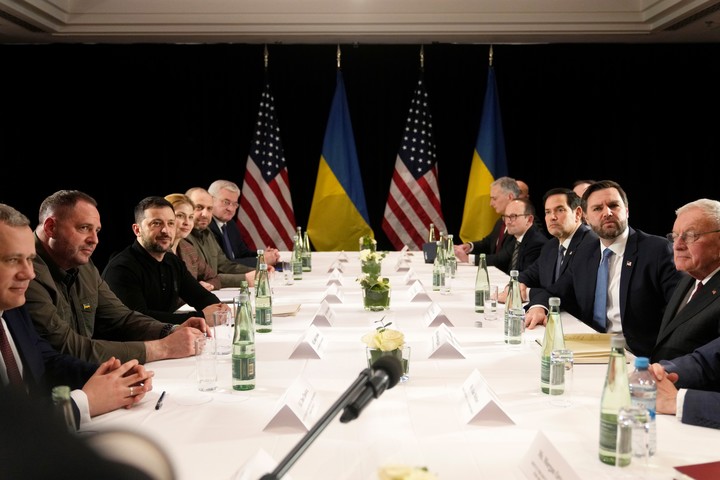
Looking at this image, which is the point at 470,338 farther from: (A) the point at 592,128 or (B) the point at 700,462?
(A) the point at 592,128

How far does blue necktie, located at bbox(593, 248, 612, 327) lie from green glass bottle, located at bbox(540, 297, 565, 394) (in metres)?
1.59

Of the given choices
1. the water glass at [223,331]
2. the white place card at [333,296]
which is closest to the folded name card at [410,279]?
the white place card at [333,296]

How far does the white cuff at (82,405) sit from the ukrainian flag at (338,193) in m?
5.77

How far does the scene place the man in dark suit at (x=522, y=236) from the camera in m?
5.12

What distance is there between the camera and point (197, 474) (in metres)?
1.47

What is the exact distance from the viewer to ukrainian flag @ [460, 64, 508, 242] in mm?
7441

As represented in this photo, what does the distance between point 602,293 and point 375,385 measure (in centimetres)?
292

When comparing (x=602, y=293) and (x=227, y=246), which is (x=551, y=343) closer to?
(x=602, y=293)

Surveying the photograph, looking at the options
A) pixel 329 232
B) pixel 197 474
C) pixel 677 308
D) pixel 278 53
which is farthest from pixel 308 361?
pixel 278 53

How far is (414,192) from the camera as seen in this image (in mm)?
7578

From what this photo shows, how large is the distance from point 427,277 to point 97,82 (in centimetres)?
504

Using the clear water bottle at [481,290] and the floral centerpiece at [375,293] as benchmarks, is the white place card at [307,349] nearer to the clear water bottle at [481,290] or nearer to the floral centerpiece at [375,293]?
the floral centerpiece at [375,293]

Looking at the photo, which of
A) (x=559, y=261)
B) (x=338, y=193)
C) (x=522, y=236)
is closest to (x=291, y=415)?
(x=559, y=261)

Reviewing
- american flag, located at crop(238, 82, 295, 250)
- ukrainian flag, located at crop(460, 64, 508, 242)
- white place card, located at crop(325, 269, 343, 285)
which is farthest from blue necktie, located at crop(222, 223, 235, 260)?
ukrainian flag, located at crop(460, 64, 508, 242)
